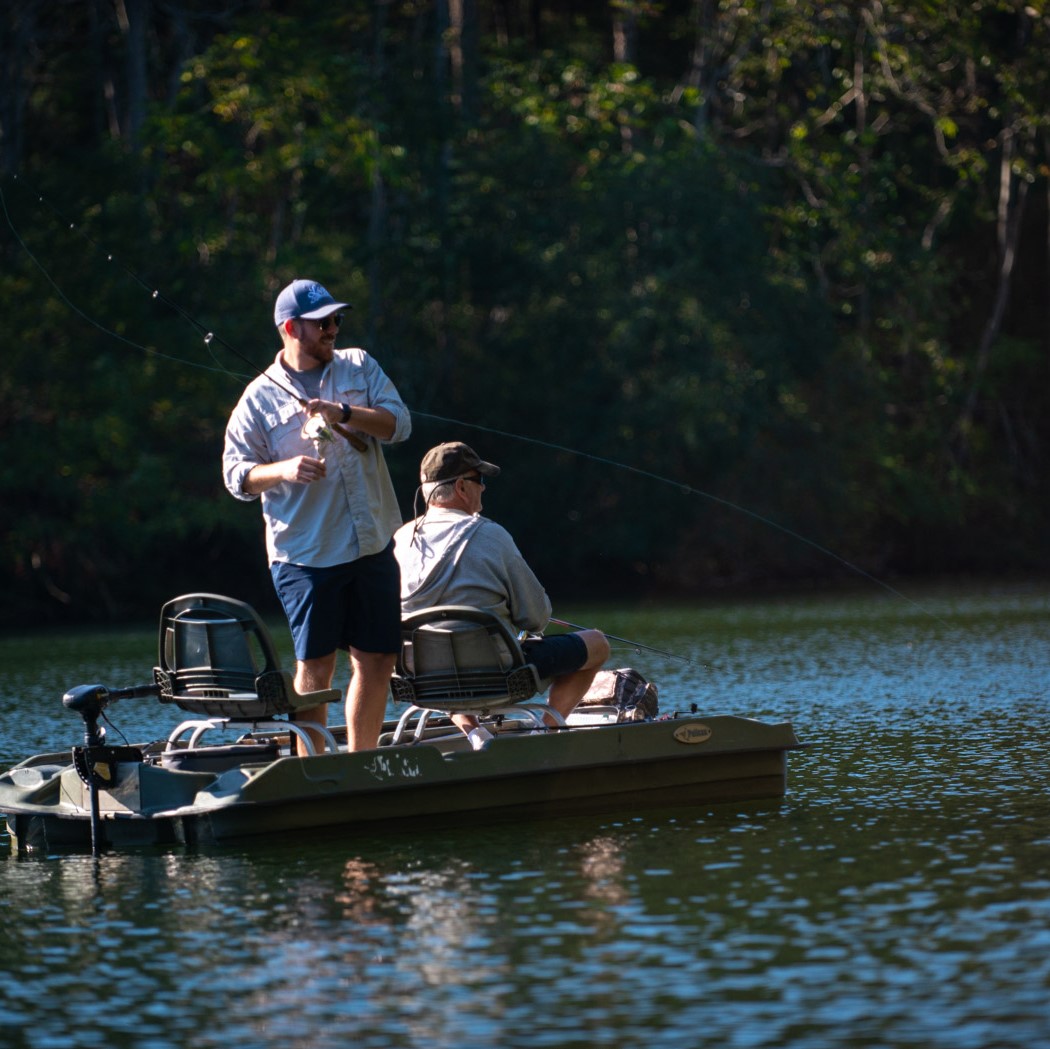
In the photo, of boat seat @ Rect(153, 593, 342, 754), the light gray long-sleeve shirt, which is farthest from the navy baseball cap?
boat seat @ Rect(153, 593, 342, 754)

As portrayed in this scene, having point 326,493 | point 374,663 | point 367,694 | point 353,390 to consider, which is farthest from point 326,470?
point 367,694

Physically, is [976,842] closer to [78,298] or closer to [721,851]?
[721,851]

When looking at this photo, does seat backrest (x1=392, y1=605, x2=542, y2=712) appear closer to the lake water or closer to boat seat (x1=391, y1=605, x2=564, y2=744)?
boat seat (x1=391, y1=605, x2=564, y2=744)

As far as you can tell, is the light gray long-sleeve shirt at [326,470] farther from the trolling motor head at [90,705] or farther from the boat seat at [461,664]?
the trolling motor head at [90,705]

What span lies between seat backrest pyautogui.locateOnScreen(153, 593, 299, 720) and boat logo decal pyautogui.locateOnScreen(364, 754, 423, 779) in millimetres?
348

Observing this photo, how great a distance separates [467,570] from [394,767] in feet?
2.98

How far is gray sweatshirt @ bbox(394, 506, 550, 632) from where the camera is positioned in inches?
320

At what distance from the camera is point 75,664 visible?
59.1 feet

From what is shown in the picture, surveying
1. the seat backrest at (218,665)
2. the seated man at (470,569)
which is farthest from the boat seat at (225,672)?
the seated man at (470,569)

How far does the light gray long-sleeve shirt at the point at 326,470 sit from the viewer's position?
25.0 ft

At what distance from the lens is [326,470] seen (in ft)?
24.9

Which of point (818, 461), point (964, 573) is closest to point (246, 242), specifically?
point (818, 461)

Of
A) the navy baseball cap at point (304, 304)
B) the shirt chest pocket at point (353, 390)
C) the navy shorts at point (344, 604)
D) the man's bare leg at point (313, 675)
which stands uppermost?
the navy baseball cap at point (304, 304)

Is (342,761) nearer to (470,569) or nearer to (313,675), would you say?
(313,675)
